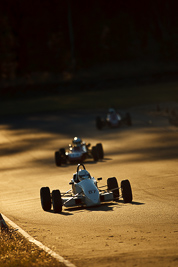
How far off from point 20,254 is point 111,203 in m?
5.70

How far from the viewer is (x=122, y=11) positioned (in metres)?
98.9

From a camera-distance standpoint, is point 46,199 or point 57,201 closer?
point 57,201

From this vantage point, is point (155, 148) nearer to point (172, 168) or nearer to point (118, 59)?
point (172, 168)

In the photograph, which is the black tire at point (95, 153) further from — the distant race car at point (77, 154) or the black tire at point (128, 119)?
the black tire at point (128, 119)

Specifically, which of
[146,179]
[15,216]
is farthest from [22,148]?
[15,216]

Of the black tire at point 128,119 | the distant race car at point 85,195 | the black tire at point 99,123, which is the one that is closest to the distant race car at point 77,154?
the distant race car at point 85,195

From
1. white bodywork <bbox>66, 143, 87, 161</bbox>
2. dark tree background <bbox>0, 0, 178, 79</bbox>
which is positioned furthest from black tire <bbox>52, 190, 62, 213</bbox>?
dark tree background <bbox>0, 0, 178, 79</bbox>

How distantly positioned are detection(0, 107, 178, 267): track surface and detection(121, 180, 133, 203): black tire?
258 millimetres

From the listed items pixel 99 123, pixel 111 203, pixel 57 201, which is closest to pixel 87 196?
pixel 57 201

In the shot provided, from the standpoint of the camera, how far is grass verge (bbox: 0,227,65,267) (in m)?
11.1

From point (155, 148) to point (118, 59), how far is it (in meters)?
61.2

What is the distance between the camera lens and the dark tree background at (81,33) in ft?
288

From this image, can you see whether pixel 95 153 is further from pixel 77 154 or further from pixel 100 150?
pixel 77 154

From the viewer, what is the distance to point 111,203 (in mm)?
17219
